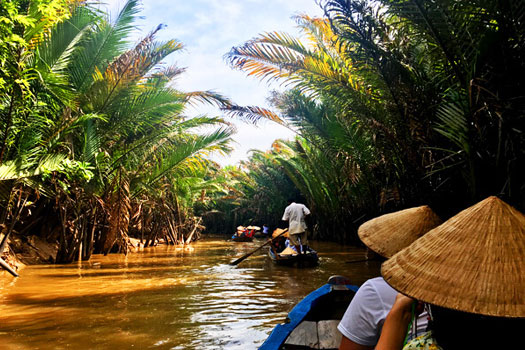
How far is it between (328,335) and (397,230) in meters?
1.20

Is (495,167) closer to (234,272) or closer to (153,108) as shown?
(234,272)

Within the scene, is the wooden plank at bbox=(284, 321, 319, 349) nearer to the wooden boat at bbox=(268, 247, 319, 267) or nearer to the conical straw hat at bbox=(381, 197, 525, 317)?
the conical straw hat at bbox=(381, 197, 525, 317)

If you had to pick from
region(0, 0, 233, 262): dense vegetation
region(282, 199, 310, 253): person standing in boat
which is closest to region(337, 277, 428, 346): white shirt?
region(0, 0, 233, 262): dense vegetation

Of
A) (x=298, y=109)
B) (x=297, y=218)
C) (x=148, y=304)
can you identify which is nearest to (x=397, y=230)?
(x=148, y=304)

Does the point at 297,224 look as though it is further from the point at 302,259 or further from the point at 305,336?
the point at 305,336

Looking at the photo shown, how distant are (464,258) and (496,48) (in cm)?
397

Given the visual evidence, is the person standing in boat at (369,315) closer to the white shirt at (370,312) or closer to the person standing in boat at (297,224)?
the white shirt at (370,312)

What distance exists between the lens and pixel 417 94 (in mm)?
6062

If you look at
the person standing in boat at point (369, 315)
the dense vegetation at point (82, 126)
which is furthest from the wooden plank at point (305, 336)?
the dense vegetation at point (82, 126)

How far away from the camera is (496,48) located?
13.7 feet

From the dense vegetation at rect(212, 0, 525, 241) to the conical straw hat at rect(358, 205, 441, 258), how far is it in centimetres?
173

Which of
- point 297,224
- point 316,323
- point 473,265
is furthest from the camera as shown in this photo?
point 297,224

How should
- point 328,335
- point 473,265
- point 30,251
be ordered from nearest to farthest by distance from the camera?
point 473,265 < point 328,335 < point 30,251

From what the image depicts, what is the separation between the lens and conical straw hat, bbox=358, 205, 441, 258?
206cm
